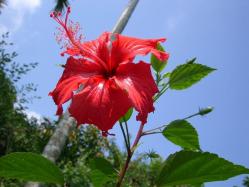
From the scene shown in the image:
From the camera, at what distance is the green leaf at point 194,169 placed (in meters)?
0.78

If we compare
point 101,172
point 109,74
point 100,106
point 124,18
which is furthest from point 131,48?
point 124,18

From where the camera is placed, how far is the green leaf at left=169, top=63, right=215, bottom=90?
1000 mm

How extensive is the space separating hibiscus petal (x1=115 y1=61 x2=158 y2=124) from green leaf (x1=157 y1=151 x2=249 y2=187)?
11 centimetres

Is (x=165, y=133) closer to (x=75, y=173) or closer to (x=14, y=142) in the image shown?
(x=75, y=173)

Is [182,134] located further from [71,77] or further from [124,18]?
[124,18]

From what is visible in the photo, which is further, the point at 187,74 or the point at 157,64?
the point at 157,64

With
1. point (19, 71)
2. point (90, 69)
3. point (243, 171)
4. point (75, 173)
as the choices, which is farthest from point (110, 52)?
point (19, 71)

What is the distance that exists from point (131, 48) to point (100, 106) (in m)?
0.21

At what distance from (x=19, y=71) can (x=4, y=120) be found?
4.94 feet

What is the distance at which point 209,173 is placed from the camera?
797 millimetres

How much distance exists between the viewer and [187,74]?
102 cm

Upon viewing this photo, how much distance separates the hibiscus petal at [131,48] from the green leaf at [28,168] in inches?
12.4

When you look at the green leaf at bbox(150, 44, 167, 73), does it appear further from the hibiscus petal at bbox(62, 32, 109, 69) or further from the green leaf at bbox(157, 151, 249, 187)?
the green leaf at bbox(157, 151, 249, 187)

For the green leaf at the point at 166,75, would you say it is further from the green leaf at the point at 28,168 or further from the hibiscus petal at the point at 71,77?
the green leaf at the point at 28,168
